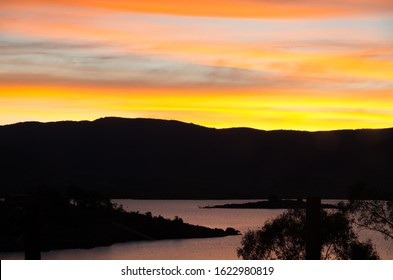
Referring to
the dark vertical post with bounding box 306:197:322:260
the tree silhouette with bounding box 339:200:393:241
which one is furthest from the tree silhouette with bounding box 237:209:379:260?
the dark vertical post with bounding box 306:197:322:260

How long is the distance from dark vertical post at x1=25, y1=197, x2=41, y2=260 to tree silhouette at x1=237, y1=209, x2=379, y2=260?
2872 cm

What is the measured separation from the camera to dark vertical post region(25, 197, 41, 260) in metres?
7.38

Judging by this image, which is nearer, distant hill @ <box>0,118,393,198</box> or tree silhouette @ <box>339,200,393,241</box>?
tree silhouette @ <box>339,200,393,241</box>

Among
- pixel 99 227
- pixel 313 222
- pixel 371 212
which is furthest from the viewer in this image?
pixel 99 227

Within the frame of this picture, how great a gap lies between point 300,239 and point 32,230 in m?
30.3

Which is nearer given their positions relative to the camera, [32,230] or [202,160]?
[32,230]

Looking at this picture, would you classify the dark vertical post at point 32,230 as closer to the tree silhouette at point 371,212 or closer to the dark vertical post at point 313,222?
the dark vertical post at point 313,222

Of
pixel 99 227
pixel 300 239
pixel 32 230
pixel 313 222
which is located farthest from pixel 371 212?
pixel 99 227

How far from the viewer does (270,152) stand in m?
146

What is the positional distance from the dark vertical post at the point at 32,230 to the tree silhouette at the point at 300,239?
2872cm

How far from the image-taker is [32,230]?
24.3 feet

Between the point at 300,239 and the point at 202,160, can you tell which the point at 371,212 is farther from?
the point at 202,160

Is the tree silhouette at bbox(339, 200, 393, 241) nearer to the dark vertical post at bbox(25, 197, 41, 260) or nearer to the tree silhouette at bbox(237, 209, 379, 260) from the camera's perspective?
the tree silhouette at bbox(237, 209, 379, 260)
